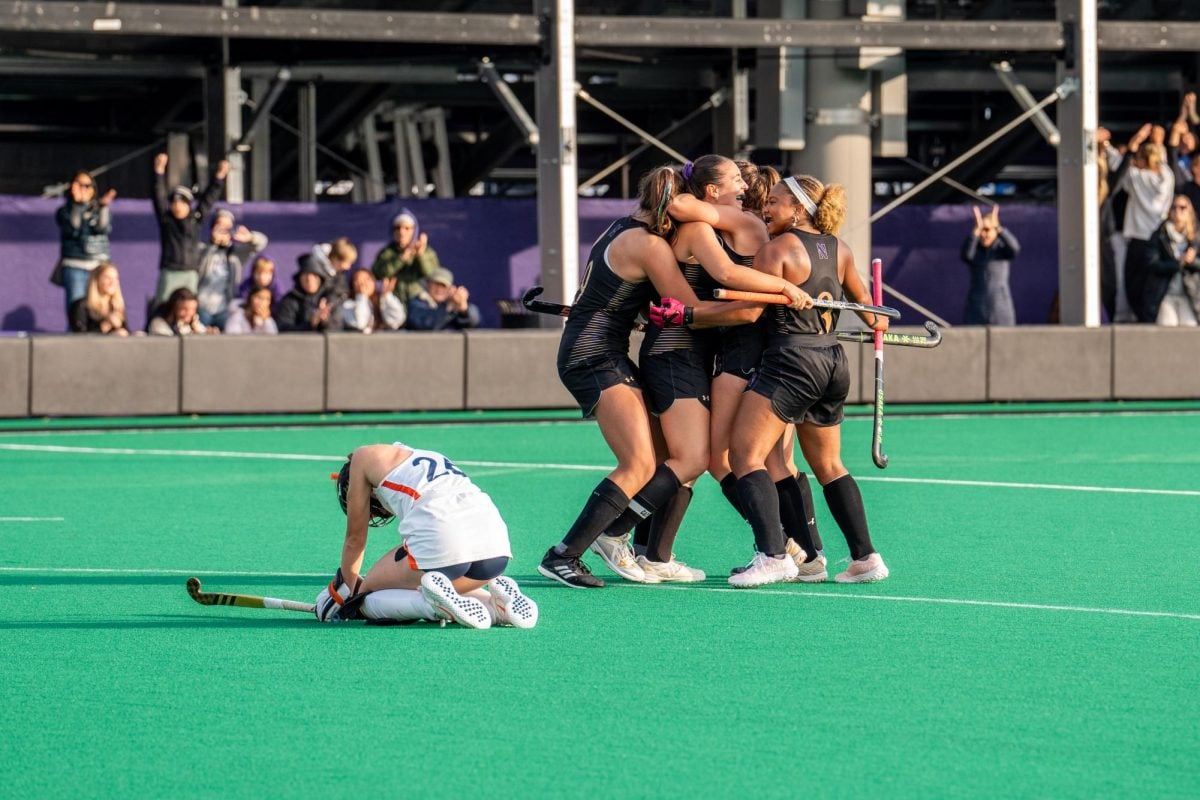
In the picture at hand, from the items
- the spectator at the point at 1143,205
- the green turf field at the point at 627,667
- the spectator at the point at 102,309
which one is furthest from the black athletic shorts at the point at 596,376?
the spectator at the point at 1143,205

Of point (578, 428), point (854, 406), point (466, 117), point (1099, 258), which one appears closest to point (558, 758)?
point (578, 428)

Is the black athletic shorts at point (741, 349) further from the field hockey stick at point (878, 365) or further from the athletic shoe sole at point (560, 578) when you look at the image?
the athletic shoe sole at point (560, 578)

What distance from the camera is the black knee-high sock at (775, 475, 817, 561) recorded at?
9.22m

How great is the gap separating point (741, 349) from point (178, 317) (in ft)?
39.3

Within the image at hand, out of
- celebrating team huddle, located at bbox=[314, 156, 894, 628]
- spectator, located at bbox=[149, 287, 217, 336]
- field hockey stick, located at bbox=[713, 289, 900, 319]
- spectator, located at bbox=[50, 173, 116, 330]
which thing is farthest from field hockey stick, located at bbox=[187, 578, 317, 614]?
spectator, located at bbox=[50, 173, 116, 330]

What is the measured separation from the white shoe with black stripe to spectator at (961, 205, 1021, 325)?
14.4 meters

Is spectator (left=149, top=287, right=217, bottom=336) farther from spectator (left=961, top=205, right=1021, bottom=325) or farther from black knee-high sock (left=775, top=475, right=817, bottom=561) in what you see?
black knee-high sock (left=775, top=475, right=817, bottom=561)

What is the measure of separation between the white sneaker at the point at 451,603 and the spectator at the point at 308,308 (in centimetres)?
1291

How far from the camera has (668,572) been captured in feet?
30.0

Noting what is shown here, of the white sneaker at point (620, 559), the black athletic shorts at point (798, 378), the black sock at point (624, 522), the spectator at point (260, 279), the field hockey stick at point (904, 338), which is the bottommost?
the white sneaker at point (620, 559)

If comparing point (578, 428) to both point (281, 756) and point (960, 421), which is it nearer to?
point (960, 421)

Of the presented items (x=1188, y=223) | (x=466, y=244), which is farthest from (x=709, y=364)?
(x=1188, y=223)

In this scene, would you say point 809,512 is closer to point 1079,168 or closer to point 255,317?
point 255,317

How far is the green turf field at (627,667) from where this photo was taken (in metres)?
5.47
